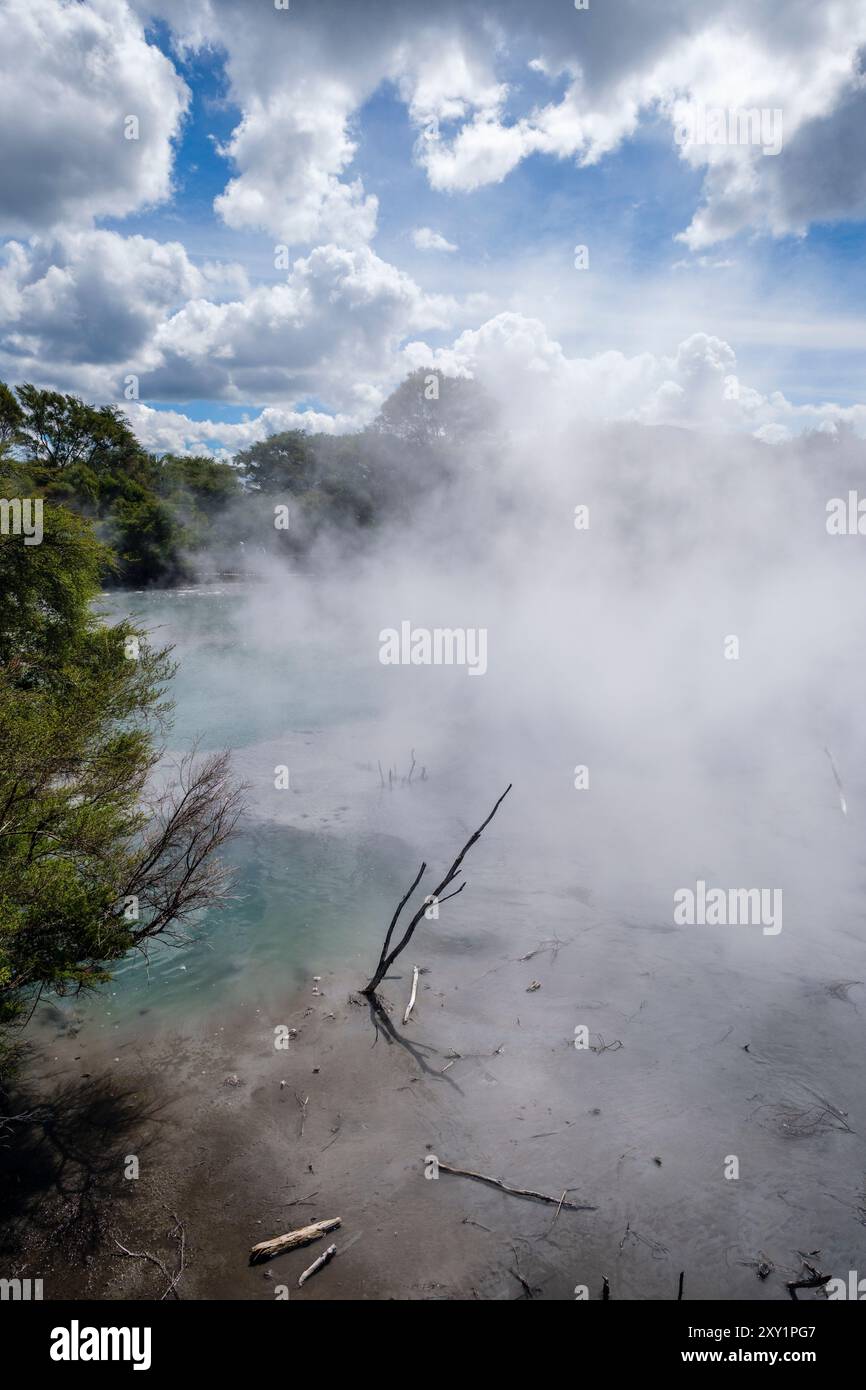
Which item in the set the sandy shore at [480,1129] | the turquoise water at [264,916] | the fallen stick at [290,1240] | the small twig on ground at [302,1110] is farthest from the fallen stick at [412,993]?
the fallen stick at [290,1240]

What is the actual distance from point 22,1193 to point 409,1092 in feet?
11.2

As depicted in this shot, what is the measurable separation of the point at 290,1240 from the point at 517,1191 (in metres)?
1.88

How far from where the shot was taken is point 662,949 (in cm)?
896

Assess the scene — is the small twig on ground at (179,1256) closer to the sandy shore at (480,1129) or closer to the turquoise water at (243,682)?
the sandy shore at (480,1129)

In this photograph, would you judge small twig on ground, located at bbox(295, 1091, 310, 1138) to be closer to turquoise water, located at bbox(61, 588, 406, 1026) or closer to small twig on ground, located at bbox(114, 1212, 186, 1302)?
small twig on ground, located at bbox(114, 1212, 186, 1302)

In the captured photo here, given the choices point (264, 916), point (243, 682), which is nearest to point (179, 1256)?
point (264, 916)

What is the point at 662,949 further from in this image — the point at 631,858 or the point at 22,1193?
the point at 22,1193

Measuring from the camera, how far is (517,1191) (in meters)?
5.58

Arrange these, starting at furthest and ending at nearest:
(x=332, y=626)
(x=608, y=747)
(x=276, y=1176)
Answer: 1. (x=332, y=626)
2. (x=608, y=747)
3. (x=276, y=1176)

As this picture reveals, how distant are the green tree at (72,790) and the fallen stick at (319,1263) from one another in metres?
2.85

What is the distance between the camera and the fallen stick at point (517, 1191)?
5457 millimetres

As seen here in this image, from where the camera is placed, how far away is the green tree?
5.53 metres

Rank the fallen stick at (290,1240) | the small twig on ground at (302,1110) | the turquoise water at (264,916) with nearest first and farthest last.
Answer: the fallen stick at (290,1240)
the small twig on ground at (302,1110)
the turquoise water at (264,916)
